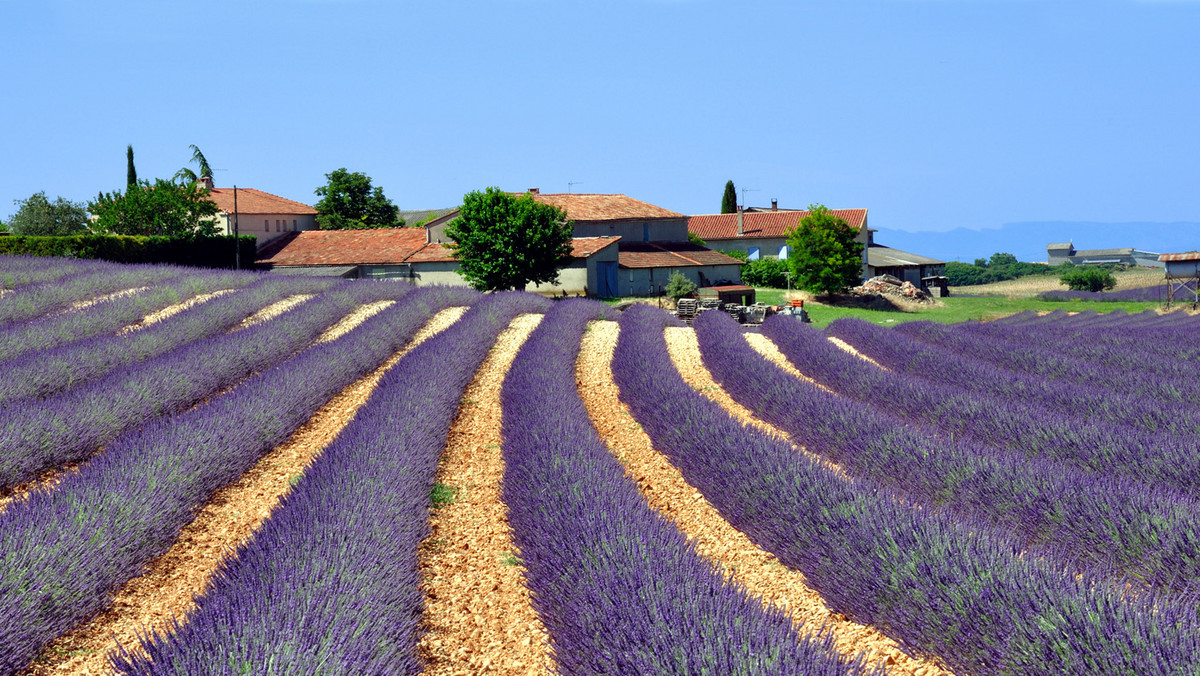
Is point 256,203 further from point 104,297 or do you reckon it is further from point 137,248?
point 104,297

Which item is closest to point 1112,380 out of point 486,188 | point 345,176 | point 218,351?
point 218,351

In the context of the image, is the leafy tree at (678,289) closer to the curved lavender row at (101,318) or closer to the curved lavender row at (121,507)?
the curved lavender row at (101,318)

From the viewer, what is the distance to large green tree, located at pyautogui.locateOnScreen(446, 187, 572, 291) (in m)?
31.3

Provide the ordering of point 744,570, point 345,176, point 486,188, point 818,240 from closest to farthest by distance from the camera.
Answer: point 744,570
point 486,188
point 818,240
point 345,176

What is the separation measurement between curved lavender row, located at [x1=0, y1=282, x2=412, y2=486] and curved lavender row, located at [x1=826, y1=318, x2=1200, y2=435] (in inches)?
321

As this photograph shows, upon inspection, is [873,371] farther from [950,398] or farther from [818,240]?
[818,240]

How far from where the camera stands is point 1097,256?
88.1 meters

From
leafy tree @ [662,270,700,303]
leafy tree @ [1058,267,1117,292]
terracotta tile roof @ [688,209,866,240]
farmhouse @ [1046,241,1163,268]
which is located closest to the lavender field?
leafy tree @ [662,270,700,303]

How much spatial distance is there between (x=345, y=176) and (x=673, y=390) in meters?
50.2

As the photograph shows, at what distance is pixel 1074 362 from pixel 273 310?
12057 millimetres

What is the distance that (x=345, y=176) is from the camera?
5488 cm

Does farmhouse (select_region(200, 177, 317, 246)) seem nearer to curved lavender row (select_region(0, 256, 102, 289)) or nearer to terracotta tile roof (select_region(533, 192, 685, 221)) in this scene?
terracotta tile roof (select_region(533, 192, 685, 221))

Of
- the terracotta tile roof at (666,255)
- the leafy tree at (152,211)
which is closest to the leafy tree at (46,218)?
the leafy tree at (152,211)

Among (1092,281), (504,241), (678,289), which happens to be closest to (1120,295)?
(1092,281)
